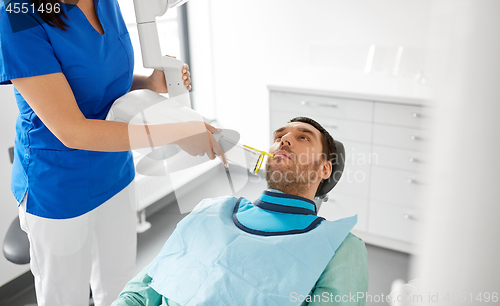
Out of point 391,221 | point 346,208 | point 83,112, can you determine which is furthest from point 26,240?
point 391,221

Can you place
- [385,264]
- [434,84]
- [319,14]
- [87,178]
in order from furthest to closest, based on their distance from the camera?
[319,14]
[385,264]
[87,178]
[434,84]

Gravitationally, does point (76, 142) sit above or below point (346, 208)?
above

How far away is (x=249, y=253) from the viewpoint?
3.26 ft

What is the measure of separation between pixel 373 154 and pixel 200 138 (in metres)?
1.44

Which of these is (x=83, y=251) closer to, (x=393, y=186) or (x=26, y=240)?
(x=26, y=240)

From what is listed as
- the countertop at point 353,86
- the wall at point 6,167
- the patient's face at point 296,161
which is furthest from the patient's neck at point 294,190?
the wall at point 6,167

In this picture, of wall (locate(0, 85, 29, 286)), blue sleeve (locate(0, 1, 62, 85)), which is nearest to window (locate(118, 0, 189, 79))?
wall (locate(0, 85, 29, 286))

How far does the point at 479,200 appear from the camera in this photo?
226 millimetres

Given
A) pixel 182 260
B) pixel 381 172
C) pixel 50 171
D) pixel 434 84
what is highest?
pixel 434 84

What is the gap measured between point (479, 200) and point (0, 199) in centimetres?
203

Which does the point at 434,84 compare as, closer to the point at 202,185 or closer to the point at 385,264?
the point at 202,185

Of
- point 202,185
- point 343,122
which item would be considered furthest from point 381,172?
point 202,185

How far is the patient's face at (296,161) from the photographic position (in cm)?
122

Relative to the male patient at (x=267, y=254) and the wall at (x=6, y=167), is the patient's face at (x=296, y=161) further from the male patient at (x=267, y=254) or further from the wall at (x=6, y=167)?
the wall at (x=6, y=167)
